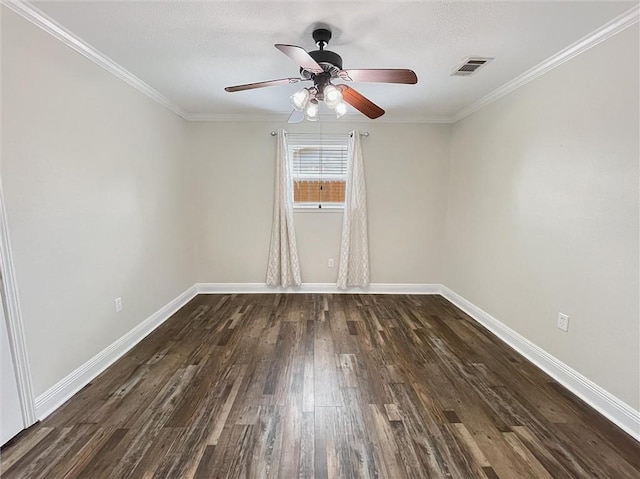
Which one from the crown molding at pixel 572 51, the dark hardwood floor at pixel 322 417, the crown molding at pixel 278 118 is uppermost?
the crown molding at pixel 278 118

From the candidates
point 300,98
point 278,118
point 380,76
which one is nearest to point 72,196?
point 300,98

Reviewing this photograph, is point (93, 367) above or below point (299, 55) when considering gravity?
below

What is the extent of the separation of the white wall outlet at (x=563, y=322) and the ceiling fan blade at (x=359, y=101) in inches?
79.2

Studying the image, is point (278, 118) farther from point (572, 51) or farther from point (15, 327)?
point (15, 327)

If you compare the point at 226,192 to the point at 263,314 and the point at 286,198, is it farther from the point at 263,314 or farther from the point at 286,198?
the point at 263,314

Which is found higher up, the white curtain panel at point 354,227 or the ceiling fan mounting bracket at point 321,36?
the ceiling fan mounting bracket at point 321,36

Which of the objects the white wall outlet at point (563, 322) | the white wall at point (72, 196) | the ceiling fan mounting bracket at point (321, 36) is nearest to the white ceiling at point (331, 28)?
the ceiling fan mounting bracket at point (321, 36)

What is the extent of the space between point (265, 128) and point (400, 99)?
5.59ft

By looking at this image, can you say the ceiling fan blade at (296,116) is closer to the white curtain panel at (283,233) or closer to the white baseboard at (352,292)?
the white curtain panel at (283,233)

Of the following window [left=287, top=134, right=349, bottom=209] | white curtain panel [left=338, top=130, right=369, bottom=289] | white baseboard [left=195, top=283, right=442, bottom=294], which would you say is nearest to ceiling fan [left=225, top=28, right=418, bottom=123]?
white curtain panel [left=338, top=130, right=369, bottom=289]

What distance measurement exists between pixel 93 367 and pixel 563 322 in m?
3.49

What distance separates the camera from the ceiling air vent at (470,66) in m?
2.17

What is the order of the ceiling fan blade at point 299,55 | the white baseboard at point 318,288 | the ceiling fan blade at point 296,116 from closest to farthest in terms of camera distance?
1. the ceiling fan blade at point 299,55
2. the ceiling fan blade at point 296,116
3. the white baseboard at point 318,288

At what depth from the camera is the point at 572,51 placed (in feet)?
6.44
